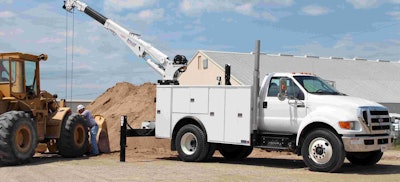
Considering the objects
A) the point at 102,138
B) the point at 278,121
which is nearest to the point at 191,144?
the point at 278,121

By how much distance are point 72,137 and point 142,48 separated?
9.37 meters

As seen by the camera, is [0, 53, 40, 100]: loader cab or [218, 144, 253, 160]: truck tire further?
[218, 144, 253, 160]: truck tire

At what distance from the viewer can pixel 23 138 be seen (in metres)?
15.2

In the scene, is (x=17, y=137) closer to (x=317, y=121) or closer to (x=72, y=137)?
(x=72, y=137)

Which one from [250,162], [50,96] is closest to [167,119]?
[250,162]

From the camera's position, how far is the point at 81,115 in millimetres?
18203

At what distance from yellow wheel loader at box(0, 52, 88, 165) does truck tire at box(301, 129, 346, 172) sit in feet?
23.2

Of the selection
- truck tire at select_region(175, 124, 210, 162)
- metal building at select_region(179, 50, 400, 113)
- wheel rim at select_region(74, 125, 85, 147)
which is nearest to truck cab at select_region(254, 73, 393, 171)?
truck tire at select_region(175, 124, 210, 162)

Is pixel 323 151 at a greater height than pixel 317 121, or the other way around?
pixel 317 121

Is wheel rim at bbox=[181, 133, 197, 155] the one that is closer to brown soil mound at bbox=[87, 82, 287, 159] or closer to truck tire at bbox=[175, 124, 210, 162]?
truck tire at bbox=[175, 124, 210, 162]

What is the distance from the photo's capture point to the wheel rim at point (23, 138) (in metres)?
14.8

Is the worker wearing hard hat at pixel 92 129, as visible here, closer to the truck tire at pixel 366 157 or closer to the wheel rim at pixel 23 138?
the wheel rim at pixel 23 138

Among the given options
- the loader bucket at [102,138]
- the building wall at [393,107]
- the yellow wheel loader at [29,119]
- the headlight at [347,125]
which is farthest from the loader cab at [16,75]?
the building wall at [393,107]

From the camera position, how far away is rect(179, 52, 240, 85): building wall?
47562 mm
